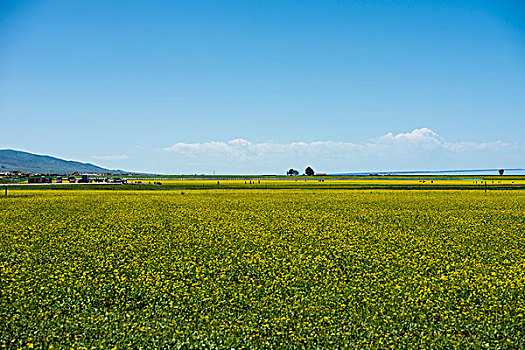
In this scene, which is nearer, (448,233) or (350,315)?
(350,315)

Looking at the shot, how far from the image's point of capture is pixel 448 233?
27.8 m

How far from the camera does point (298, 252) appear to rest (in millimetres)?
21266

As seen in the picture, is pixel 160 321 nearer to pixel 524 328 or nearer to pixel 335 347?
pixel 335 347

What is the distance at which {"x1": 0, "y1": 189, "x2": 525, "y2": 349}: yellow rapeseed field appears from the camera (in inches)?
449

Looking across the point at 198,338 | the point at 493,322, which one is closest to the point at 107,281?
the point at 198,338

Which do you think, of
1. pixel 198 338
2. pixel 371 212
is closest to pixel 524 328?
pixel 198 338

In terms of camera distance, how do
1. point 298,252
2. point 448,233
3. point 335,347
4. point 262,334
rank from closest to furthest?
point 335,347, point 262,334, point 298,252, point 448,233

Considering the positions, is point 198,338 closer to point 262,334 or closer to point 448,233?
point 262,334

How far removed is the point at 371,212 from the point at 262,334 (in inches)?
1195

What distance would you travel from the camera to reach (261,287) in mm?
15195

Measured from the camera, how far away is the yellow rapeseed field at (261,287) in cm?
1141

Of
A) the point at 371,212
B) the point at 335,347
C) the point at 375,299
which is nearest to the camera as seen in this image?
the point at 335,347

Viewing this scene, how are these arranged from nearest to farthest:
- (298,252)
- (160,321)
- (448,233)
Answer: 1. (160,321)
2. (298,252)
3. (448,233)

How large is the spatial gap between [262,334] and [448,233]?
2132cm
